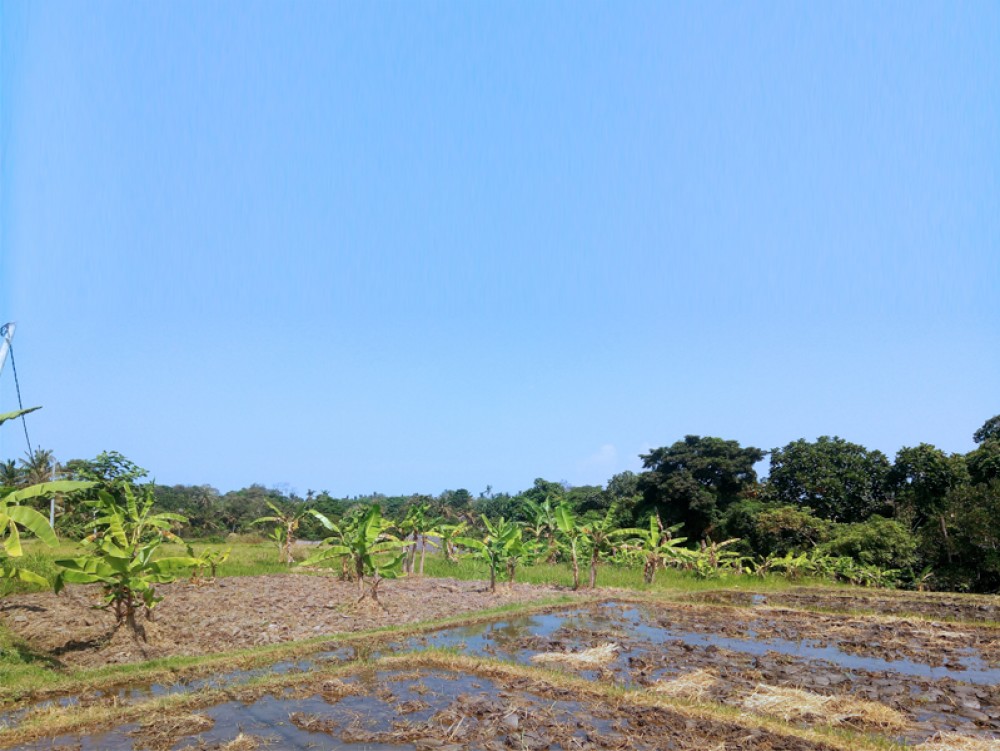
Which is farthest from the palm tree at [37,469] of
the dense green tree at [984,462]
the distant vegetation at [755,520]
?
the dense green tree at [984,462]

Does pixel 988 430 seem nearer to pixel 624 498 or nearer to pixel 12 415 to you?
pixel 624 498

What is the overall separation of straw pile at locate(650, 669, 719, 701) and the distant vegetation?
794 centimetres

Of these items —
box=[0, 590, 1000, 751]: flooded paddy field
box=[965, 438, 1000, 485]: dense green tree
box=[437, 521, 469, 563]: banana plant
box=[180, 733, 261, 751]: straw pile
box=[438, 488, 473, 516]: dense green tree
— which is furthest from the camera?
box=[438, 488, 473, 516]: dense green tree

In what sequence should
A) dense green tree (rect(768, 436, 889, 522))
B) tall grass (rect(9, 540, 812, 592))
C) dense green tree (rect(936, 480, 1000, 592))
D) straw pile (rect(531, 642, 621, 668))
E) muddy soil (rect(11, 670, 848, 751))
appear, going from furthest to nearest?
dense green tree (rect(768, 436, 889, 522)) < dense green tree (rect(936, 480, 1000, 592)) < tall grass (rect(9, 540, 812, 592)) < straw pile (rect(531, 642, 621, 668)) < muddy soil (rect(11, 670, 848, 751))

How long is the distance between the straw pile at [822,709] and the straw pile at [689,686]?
56 cm

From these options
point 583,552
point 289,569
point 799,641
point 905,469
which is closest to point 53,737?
point 799,641

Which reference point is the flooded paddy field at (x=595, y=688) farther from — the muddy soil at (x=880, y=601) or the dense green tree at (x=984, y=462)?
the dense green tree at (x=984, y=462)

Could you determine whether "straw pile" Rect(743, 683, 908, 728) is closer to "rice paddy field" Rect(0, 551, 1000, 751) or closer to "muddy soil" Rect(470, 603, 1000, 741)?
"rice paddy field" Rect(0, 551, 1000, 751)

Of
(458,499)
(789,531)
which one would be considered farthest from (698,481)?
(458,499)

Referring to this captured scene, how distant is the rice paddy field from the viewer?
630 cm

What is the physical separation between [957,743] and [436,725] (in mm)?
4933

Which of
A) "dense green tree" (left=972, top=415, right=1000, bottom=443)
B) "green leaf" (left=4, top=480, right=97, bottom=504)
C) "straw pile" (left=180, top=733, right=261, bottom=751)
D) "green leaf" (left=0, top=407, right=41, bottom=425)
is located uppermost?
"dense green tree" (left=972, top=415, right=1000, bottom=443)

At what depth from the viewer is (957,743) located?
6.04 meters

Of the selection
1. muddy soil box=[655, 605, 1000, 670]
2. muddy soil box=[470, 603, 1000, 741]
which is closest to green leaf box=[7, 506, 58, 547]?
muddy soil box=[470, 603, 1000, 741]
